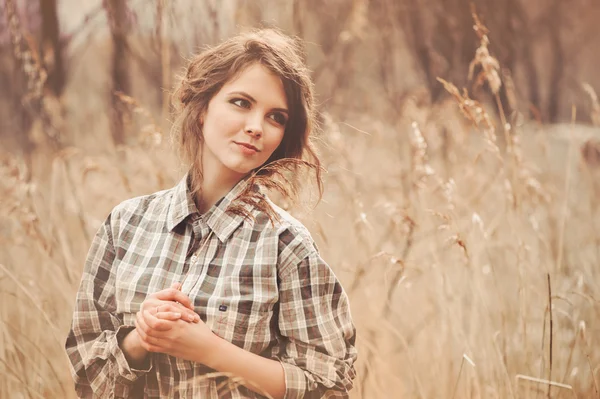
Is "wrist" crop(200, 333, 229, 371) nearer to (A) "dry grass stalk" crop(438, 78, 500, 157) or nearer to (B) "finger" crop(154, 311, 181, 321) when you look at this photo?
(B) "finger" crop(154, 311, 181, 321)

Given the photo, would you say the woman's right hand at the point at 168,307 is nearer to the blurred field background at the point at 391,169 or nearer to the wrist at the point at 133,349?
the wrist at the point at 133,349

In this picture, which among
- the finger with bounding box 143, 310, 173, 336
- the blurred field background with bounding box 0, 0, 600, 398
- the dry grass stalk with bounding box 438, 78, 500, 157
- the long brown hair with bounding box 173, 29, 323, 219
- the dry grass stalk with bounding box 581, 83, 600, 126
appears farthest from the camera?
the dry grass stalk with bounding box 581, 83, 600, 126

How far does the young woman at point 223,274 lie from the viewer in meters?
0.87

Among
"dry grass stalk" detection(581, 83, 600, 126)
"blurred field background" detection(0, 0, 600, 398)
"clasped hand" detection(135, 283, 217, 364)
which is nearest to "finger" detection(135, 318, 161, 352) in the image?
"clasped hand" detection(135, 283, 217, 364)

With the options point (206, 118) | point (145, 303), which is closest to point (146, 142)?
point (206, 118)

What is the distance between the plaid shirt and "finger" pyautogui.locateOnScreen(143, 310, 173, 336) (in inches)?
2.1

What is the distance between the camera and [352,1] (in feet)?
4.72

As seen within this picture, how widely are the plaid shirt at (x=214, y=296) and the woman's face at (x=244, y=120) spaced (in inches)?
1.7

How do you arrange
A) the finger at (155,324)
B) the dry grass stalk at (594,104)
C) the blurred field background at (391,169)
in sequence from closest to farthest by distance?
1. the finger at (155,324)
2. the blurred field background at (391,169)
3. the dry grass stalk at (594,104)

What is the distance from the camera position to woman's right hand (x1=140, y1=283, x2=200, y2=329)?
2.74 feet

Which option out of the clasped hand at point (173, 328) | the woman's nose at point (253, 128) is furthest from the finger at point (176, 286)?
the woman's nose at point (253, 128)

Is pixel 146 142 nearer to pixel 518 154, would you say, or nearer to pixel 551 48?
pixel 518 154

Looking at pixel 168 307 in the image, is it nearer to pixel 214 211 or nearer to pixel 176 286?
pixel 176 286

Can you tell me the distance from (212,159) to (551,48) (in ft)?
3.21
